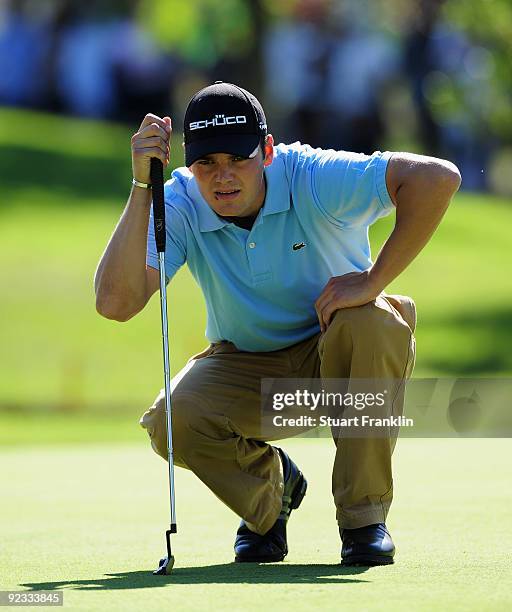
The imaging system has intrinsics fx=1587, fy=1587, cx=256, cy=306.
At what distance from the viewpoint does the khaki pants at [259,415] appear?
5.32 metres

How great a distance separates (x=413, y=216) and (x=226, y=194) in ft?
2.14

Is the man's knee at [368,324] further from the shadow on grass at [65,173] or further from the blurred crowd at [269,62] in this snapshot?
the blurred crowd at [269,62]

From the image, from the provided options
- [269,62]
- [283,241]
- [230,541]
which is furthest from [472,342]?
[269,62]

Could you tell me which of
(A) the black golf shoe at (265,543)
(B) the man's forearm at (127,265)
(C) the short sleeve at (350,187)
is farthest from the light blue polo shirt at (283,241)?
Answer: (A) the black golf shoe at (265,543)

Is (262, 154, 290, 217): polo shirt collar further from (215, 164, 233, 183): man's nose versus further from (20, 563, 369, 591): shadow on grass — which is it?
(20, 563, 369, 591): shadow on grass

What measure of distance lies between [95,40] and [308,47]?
5400mm

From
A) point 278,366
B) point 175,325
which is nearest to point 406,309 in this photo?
point 278,366

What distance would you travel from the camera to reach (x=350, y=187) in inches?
217

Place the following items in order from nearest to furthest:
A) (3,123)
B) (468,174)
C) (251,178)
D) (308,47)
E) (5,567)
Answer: (5,567) < (251,178) < (3,123) < (468,174) < (308,47)

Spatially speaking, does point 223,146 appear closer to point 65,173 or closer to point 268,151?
point 268,151

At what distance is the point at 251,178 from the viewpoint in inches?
218

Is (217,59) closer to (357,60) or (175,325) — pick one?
(357,60)

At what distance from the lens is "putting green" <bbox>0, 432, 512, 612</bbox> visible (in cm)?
434

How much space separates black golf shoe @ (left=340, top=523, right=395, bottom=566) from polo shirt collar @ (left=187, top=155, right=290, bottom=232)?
1189mm
